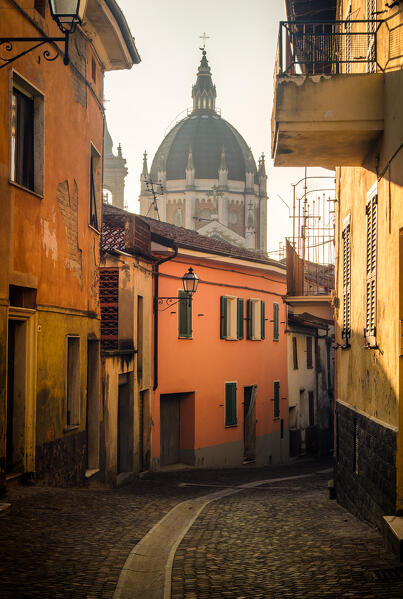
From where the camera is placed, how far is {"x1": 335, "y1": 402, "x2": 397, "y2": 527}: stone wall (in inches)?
327

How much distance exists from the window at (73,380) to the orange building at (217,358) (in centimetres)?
840

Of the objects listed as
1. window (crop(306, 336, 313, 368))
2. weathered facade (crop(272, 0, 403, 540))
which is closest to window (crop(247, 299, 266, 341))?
window (crop(306, 336, 313, 368))

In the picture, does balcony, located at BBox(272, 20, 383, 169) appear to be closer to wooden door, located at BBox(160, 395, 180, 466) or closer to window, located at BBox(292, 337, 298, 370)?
wooden door, located at BBox(160, 395, 180, 466)

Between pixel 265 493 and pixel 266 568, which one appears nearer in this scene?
pixel 266 568

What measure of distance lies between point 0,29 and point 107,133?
8386 cm

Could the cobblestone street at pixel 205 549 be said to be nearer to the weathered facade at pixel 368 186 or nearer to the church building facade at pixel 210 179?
the weathered facade at pixel 368 186

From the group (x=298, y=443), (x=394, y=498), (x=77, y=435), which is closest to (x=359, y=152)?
(x=394, y=498)

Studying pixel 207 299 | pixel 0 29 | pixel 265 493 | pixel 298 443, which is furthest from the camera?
pixel 298 443

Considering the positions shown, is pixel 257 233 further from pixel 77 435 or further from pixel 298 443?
pixel 77 435

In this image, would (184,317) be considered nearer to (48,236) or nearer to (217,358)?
(217,358)

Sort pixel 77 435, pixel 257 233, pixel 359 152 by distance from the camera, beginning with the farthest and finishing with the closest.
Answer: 1. pixel 257 233
2. pixel 77 435
3. pixel 359 152

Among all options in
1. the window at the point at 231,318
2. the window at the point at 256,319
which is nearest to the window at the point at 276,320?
the window at the point at 256,319

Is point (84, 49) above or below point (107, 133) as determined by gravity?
below

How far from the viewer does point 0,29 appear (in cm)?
928
